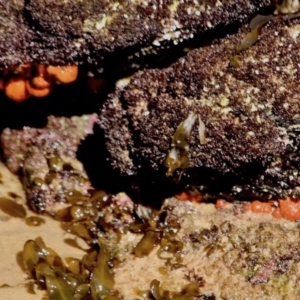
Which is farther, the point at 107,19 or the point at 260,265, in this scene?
the point at 260,265

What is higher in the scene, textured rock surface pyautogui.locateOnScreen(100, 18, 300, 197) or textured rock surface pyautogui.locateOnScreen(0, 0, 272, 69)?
textured rock surface pyautogui.locateOnScreen(0, 0, 272, 69)

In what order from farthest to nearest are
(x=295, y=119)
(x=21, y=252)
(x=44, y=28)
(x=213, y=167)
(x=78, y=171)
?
(x=78, y=171) → (x=21, y=252) → (x=213, y=167) → (x=295, y=119) → (x=44, y=28)

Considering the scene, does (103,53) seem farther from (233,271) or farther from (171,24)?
(233,271)

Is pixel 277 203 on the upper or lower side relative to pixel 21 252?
upper

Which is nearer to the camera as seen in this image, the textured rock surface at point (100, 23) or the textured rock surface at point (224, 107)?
the textured rock surface at point (100, 23)

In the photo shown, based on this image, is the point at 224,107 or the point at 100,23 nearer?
A: the point at 100,23

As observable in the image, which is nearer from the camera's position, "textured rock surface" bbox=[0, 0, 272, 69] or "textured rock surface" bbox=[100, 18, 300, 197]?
"textured rock surface" bbox=[0, 0, 272, 69]

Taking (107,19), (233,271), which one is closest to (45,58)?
(107,19)

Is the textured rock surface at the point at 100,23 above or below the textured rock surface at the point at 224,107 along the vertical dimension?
above

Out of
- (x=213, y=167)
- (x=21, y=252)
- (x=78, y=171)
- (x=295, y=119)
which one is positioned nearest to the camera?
(x=295, y=119)

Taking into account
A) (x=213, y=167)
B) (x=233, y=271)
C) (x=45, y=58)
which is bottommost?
(x=233, y=271)

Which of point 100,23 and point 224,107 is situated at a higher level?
point 100,23
